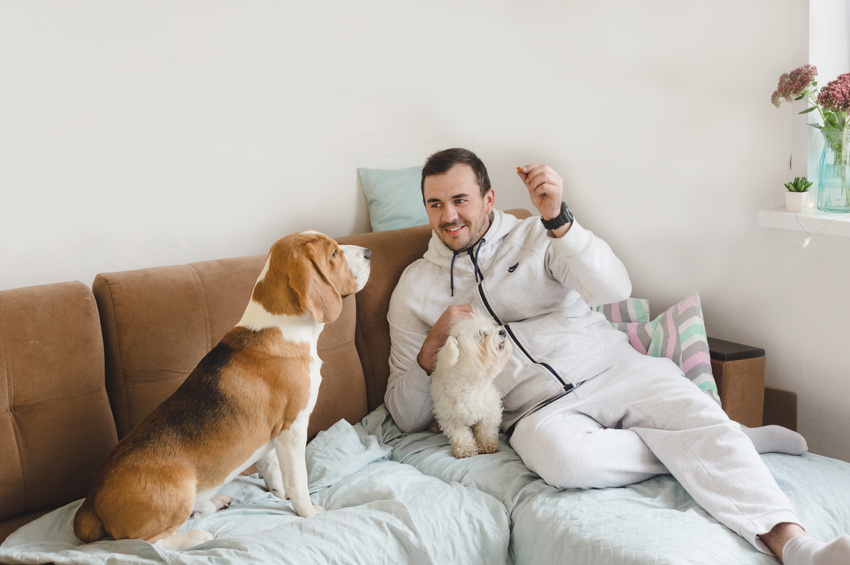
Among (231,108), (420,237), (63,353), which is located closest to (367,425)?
(420,237)

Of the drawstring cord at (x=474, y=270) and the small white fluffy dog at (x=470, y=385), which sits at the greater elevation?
the drawstring cord at (x=474, y=270)

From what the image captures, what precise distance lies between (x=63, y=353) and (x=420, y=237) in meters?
1.29

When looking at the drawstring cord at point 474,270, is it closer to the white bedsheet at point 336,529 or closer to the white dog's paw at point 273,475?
the white bedsheet at point 336,529

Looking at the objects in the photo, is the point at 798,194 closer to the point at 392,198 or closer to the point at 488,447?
the point at 488,447

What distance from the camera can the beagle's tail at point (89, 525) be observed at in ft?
5.24

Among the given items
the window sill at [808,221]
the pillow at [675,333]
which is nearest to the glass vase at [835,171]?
the window sill at [808,221]

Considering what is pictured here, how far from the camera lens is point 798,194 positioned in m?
2.25

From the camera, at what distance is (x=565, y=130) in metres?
3.10

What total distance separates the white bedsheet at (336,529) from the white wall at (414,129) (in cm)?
94

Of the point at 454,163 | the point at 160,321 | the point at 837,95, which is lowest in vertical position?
the point at 160,321

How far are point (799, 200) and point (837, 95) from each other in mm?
348

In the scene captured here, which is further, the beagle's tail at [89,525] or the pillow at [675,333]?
the pillow at [675,333]

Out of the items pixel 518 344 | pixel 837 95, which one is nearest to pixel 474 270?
pixel 518 344

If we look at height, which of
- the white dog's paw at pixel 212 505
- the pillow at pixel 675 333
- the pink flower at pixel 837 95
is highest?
the pink flower at pixel 837 95
